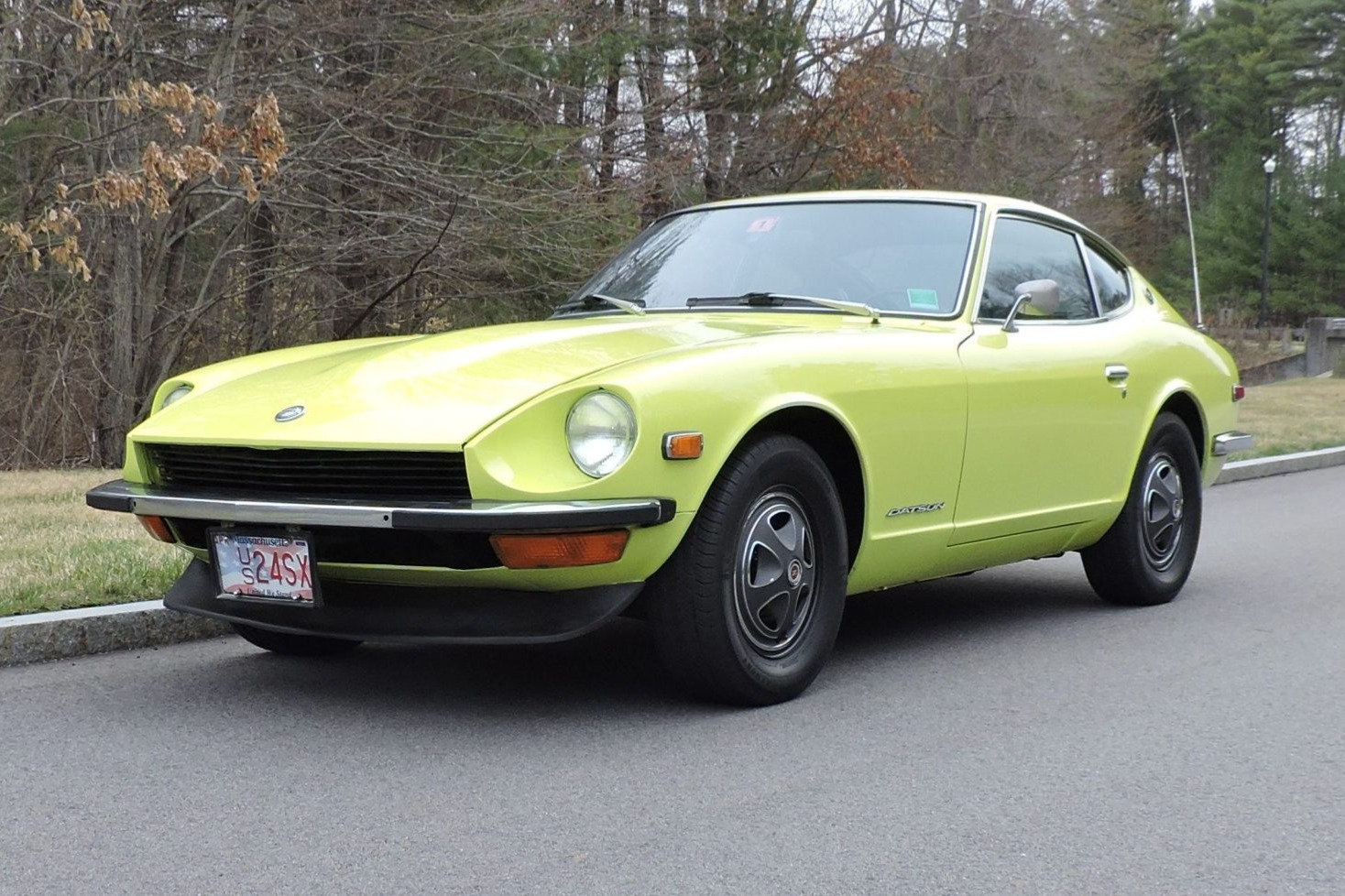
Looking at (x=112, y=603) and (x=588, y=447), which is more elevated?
(x=588, y=447)

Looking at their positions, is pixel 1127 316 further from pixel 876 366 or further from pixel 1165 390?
pixel 876 366

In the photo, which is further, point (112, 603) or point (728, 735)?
point (112, 603)

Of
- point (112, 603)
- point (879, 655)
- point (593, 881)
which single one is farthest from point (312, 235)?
point (593, 881)

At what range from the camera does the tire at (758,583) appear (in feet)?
14.4

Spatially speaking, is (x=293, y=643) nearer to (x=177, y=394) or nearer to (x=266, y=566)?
(x=177, y=394)

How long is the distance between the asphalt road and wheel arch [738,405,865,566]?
1.57ft

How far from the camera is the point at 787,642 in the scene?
472 centimetres

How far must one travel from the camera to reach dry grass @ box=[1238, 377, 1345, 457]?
49.2 feet

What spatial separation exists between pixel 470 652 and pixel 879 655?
1339 millimetres

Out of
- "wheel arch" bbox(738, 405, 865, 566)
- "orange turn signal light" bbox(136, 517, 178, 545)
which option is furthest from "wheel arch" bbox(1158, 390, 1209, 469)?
"orange turn signal light" bbox(136, 517, 178, 545)

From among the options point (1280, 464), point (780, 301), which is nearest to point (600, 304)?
point (780, 301)

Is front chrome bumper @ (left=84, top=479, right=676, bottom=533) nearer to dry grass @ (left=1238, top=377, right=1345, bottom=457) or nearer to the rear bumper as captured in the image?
the rear bumper

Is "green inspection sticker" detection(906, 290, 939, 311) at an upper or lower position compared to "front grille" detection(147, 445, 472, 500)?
upper

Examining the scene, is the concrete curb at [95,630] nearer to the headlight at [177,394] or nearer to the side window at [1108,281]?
the headlight at [177,394]
